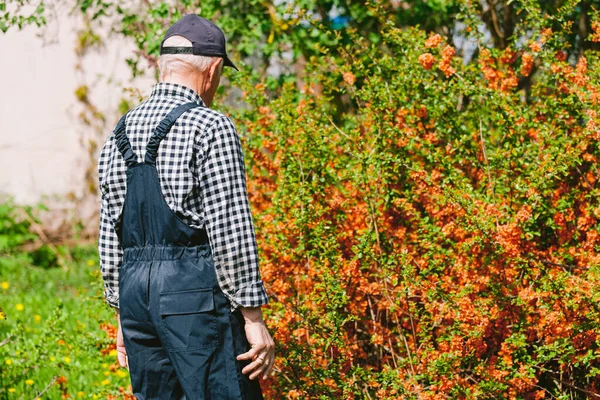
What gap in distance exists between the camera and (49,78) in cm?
886

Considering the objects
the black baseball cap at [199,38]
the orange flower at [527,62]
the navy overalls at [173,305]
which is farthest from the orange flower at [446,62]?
the navy overalls at [173,305]

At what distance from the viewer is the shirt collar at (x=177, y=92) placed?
7.98ft

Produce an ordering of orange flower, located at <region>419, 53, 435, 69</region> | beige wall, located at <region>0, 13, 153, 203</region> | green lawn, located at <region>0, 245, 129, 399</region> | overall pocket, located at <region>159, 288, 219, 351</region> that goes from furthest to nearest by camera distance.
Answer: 1. beige wall, located at <region>0, 13, 153, 203</region>
2. green lawn, located at <region>0, 245, 129, 399</region>
3. orange flower, located at <region>419, 53, 435, 69</region>
4. overall pocket, located at <region>159, 288, 219, 351</region>

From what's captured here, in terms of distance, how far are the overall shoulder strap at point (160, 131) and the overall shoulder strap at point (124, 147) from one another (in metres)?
0.06

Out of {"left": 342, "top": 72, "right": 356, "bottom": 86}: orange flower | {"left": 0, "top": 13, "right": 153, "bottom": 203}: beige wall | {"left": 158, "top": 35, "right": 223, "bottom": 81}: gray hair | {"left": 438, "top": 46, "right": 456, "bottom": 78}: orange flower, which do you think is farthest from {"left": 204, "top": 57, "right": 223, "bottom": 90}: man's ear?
{"left": 0, "top": 13, "right": 153, "bottom": 203}: beige wall

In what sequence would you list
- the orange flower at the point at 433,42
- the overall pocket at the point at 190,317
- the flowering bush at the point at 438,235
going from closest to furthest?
the overall pocket at the point at 190,317 < the flowering bush at the point at 438,235 < the orange flower at the point at 433,42

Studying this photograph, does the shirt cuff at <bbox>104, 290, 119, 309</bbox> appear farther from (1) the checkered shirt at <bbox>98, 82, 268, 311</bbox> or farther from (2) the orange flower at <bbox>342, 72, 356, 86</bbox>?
(2) the orange flower at <bbox>342, 72, 356, 86</bbox>

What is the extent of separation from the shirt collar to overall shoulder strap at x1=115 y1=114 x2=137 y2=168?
15 centimetres

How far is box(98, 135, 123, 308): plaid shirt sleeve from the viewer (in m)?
2.53

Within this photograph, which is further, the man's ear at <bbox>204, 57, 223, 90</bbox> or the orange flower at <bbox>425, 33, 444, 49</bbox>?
the orange flower at <bbox>425, 33, 444, 49</bbox>

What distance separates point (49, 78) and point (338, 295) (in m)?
6.61

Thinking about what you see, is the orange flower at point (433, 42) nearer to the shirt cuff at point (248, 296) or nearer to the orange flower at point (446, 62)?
the orange flower at point (446, 62)

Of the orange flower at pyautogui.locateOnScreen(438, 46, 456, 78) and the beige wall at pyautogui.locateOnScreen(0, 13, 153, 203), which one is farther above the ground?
the orange flower at pyautogui.locateOnScreen(438, 46, 456, 78)

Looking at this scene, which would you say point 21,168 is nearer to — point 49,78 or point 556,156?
point 49,78
